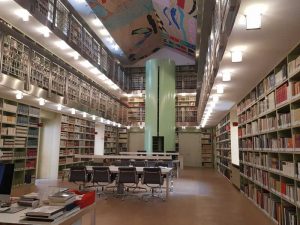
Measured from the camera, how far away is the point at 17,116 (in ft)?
25.5

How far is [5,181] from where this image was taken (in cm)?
228

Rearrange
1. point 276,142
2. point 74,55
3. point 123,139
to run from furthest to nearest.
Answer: point 123,139 < point 74,55 < point 276,142

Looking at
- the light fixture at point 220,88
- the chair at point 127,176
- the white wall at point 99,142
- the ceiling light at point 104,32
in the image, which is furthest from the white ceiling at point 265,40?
the white wall at point 99,142

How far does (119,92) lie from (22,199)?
14815 millimetres

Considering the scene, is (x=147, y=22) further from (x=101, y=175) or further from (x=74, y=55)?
(x=101, y=175)

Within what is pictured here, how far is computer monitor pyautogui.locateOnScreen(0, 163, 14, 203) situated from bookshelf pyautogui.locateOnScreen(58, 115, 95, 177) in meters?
8.20

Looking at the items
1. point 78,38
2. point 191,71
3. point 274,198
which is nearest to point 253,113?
point 274,198

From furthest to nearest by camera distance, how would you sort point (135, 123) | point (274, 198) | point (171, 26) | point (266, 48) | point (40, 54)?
point (135, 123)
point (171, 26)
point (40, 54)
point (274, 198)
point (266, 48)

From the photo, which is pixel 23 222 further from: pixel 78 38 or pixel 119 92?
pixel 119 92

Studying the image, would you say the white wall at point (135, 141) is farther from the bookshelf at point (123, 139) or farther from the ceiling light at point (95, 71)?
the ceiling light at point (95, 71)

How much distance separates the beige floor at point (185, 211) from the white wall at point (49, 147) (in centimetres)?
285

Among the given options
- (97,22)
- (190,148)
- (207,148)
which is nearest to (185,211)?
(97,22)

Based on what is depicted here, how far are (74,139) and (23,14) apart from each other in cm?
598

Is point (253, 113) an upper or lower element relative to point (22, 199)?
upper
